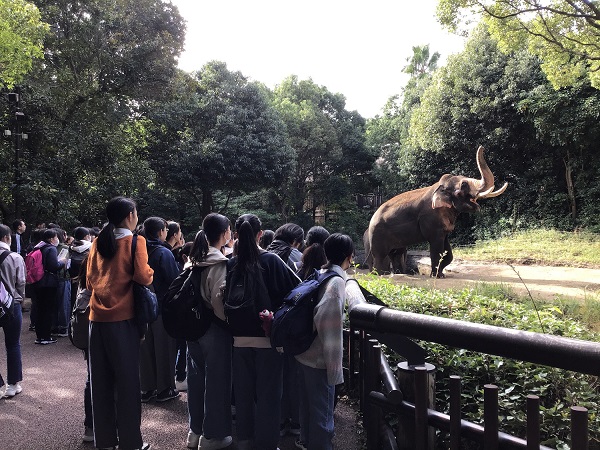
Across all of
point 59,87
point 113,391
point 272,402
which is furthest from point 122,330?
point 59,87

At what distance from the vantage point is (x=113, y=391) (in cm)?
366

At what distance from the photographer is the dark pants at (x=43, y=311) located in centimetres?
739

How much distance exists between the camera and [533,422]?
1634 millimetres

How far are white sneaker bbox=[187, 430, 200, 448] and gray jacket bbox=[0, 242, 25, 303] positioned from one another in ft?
7.70

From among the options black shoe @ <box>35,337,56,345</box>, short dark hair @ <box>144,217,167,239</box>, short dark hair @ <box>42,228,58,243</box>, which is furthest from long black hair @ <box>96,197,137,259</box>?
black shoe @ <box>35,337,56,345</box>

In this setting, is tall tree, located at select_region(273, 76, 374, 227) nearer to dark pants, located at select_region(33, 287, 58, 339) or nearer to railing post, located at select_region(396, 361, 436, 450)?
dark pants, located at select_region(33, 287, 58, 339)

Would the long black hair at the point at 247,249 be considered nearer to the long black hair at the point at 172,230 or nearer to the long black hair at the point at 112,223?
the long black hair at the point at 112,223

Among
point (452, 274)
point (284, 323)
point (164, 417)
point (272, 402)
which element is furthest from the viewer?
point (452, 274)

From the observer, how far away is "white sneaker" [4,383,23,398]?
197 inches

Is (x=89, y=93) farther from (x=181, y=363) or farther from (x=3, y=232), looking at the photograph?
(x=181, y=363)

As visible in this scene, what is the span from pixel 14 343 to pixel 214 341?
8.25ft

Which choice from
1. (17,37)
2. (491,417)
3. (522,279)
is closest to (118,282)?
(491,417)

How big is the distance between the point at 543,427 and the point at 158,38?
16.3 meters

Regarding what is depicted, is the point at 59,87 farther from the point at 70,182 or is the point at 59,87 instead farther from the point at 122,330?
the point at 122,330
